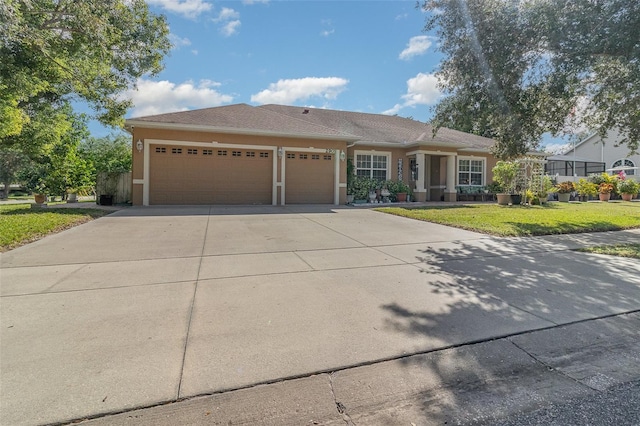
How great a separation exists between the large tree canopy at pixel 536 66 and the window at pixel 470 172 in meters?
9.81

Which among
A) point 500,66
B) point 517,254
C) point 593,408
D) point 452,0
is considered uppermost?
point 452,0

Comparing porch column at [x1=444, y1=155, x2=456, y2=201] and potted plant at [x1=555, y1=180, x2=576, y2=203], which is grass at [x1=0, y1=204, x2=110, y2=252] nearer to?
porch column at [x1=444, y1=155, x2=456, y2=201]

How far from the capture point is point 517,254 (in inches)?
254

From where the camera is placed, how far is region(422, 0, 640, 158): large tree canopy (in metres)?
6.97

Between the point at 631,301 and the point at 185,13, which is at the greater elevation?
the point at 185,13

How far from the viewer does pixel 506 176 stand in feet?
57.8

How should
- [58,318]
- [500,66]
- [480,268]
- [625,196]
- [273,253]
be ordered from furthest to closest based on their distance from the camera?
[625,196]
[500,66]
[273,253]
[480,268]
[58,318]

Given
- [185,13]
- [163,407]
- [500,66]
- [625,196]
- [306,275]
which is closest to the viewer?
[163,407]

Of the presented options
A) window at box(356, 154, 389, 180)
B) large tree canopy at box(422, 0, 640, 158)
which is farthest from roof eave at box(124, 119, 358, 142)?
large tree canopy at box(422, 0, 640, 158)

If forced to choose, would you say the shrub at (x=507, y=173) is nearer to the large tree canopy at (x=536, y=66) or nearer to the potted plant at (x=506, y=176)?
the potted plant at (x=506, y=176)

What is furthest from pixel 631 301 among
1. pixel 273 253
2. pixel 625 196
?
pixel 625 196

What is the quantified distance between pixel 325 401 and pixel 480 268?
4.10 m

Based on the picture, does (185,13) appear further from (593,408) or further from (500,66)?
(593,408)

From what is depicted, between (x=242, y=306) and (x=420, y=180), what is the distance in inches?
641
